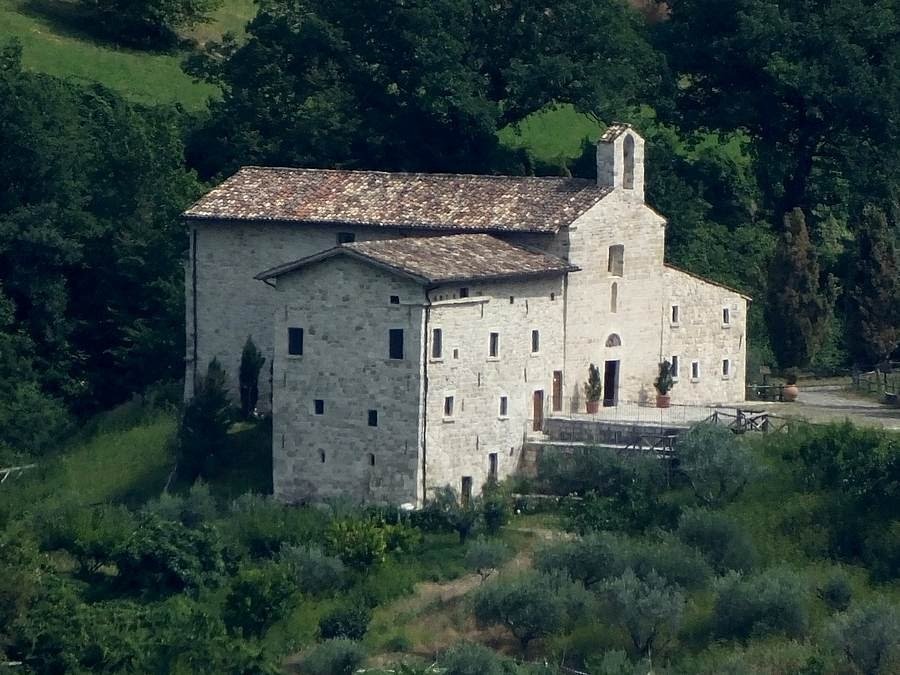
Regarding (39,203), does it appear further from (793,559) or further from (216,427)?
(793,559)

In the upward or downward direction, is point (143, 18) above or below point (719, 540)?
above

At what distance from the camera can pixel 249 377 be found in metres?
69.6

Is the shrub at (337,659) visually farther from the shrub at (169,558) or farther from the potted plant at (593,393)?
the potted plant at (593,393)

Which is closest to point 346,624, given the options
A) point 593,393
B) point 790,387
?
point 593,393

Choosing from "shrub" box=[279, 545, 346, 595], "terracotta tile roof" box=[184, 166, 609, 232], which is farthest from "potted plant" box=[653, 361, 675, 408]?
"shrub" box=[279, 545, 346, 595]

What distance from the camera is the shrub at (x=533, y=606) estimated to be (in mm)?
58125

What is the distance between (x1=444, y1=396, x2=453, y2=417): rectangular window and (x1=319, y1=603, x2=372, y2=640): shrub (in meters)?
5.77

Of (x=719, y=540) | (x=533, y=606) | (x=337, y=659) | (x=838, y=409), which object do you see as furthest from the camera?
(x=838, y=409)

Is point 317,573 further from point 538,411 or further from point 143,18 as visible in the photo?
point 143,18

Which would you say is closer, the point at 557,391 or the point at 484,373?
the point at 484,373

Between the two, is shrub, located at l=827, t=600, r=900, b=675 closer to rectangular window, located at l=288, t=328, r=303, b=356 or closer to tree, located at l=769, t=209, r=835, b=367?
rectangular window, located at l=288, t=328, r=303, b=356

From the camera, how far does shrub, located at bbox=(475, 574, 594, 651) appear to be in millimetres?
58125

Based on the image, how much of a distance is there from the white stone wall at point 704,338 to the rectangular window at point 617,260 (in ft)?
6.85

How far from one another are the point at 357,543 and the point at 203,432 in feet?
26.4
